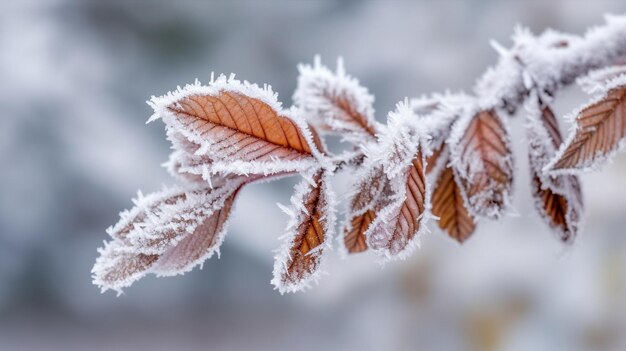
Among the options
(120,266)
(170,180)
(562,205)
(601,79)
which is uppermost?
(170,180)

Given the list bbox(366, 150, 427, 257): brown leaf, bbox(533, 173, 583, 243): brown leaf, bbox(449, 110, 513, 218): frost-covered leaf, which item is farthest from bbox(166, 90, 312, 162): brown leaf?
bbox(533, 173, 583, 243): brown leaf

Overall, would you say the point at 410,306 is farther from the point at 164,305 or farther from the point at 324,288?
the point at 164,305

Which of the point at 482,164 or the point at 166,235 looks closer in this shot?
the point at 166,235

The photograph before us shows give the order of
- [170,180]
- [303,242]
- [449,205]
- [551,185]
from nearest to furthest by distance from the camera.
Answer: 1. [303,242]
2. [551,185]
3. [449,205]
4. [170,180]

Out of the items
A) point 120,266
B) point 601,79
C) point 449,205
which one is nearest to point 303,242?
point 120,266

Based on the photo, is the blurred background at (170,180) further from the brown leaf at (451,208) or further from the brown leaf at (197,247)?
the brown leaf at (197,247)

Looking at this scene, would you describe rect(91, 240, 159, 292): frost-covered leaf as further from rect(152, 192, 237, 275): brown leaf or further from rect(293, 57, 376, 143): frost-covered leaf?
rect(293, 57, 376, 143): frost-covered leaf

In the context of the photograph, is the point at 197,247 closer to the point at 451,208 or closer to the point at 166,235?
the point at 166,235
